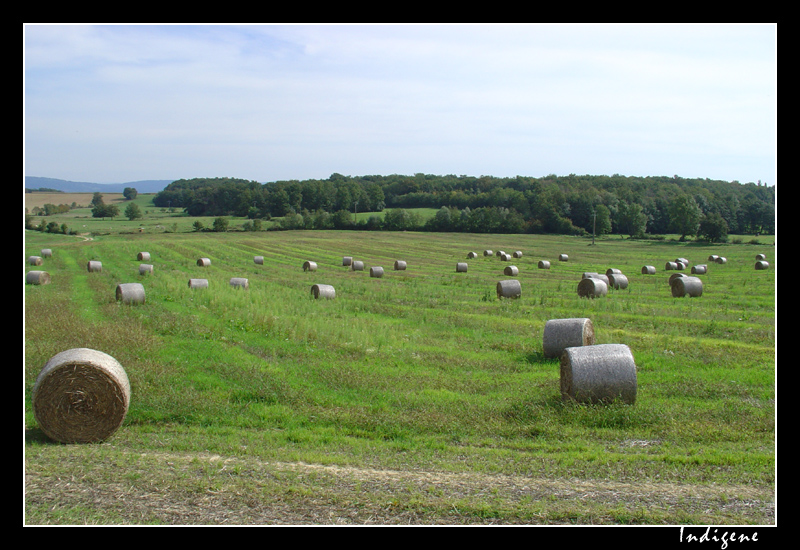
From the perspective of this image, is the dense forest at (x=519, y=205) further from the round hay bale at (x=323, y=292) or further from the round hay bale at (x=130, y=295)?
the round hay bale at (x=130, y=295)

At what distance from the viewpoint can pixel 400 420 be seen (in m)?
10.4

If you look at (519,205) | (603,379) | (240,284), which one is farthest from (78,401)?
(519,205)

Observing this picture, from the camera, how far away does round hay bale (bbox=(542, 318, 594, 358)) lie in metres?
14.2

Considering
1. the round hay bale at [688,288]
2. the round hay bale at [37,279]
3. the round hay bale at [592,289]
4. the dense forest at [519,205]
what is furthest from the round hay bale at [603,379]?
the dense forest at [519,205]

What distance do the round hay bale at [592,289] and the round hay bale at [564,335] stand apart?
43.3 feet

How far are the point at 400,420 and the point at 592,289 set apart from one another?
19.3 meters

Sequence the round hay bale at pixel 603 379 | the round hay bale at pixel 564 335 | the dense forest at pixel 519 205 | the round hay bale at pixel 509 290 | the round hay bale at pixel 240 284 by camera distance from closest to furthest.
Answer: the round hay bale at pixel 603 379, the round hay bale at pixel 564 335, the round hay bale at pixel 509 290, the round hay bale at pixel 240 284, the dense forest at pixel 519 205

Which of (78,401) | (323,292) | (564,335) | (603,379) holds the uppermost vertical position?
(323,292)

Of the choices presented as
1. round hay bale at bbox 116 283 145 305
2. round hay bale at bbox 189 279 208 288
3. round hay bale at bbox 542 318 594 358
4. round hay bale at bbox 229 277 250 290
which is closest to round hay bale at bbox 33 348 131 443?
round hay bale at bbox 542 318 594 358

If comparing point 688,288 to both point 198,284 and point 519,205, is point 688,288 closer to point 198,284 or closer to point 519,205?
point 198,284

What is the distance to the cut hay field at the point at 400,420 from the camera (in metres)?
7.09
